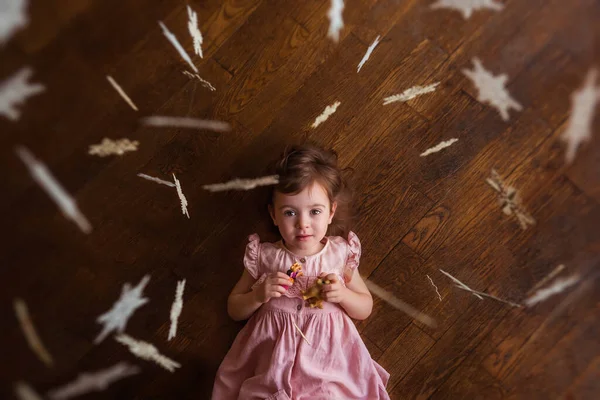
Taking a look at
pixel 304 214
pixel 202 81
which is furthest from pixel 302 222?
pixel 202 81

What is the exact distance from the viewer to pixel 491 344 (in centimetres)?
122

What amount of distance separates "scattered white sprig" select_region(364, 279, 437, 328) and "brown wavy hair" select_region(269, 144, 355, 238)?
0.16 metres

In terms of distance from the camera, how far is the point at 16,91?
3.92 ft

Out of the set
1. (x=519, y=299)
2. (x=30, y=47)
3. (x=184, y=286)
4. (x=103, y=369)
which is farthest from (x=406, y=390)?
(x=30, y=47)

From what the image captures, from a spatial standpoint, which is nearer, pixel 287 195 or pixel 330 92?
pixel 287 195

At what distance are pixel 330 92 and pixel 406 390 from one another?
785 millimetres

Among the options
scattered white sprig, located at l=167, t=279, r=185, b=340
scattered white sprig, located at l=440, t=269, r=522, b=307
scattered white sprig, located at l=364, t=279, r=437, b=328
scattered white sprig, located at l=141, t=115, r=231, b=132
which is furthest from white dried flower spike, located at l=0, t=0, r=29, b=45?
scattered white sprig, located at l=440, t=269, r=522, b=307

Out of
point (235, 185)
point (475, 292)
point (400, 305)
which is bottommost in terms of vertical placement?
point (475, 292)

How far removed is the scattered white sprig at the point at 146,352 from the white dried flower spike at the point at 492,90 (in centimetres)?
105

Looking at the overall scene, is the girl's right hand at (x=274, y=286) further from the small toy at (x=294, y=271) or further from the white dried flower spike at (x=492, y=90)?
the white dried flower spike at (x=492, y=90)

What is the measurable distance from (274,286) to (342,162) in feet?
1.23

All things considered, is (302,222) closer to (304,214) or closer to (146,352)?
(304,214)

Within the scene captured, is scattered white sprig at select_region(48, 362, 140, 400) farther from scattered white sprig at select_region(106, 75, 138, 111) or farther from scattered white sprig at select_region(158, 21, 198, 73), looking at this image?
scattered white sprig at select_region(158, 21, 198, 73)

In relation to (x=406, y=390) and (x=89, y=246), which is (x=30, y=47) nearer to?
(x=89, y=246)
